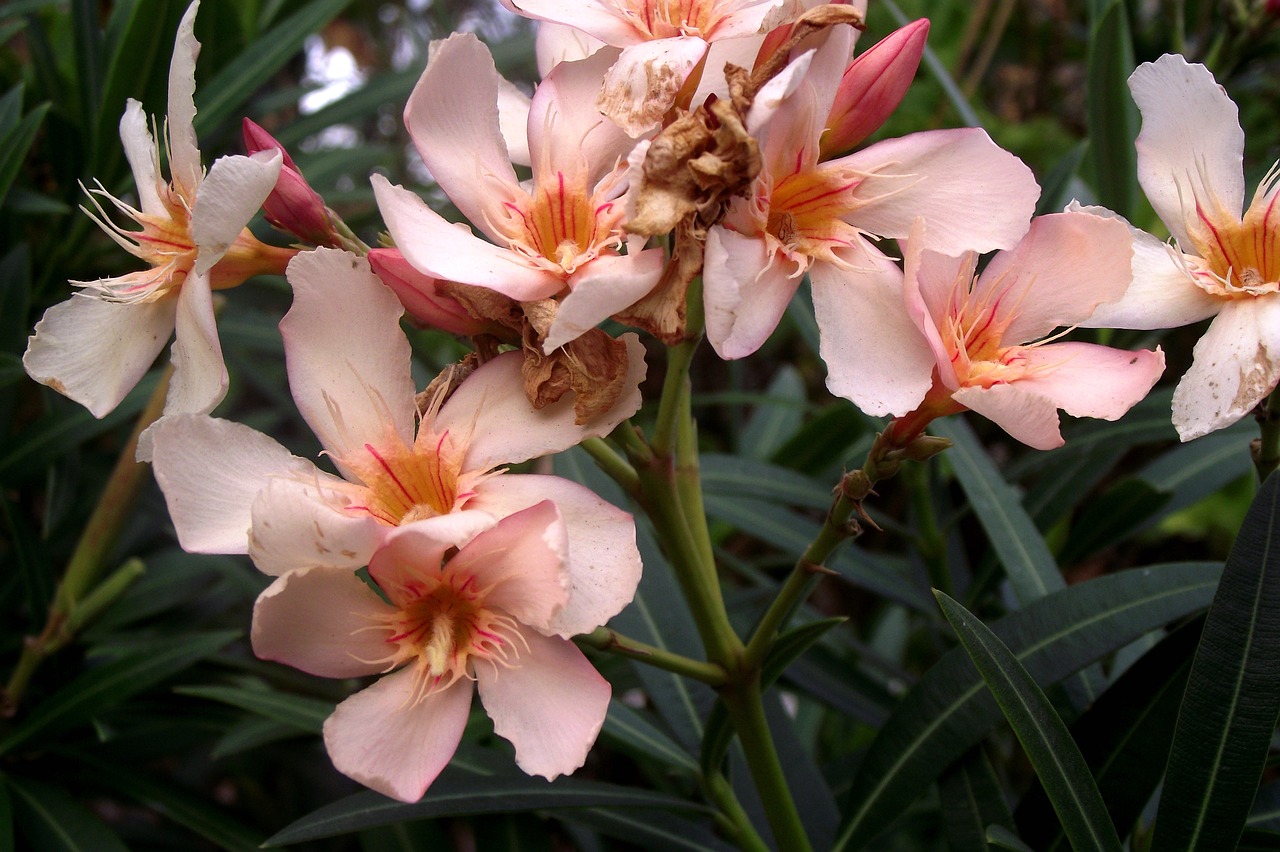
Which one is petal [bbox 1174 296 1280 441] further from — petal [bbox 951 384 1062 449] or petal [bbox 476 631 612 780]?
petal [bbox 476 631 612 780]

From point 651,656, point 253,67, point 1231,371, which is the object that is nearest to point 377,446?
point 651,656

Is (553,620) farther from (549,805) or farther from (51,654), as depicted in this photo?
(51,654)

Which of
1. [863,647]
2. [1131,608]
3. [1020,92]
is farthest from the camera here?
[1020,92]

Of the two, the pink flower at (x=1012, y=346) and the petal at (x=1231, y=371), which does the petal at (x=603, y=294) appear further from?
the petal at (x=1231, y=371)

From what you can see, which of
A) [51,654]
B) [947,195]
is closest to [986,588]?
[947,195]

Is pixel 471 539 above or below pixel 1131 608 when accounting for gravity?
above

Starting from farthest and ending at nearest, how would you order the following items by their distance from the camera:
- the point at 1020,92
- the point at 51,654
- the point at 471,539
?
the point at 1020,92 < the point at 51,654 < the point at 471,539

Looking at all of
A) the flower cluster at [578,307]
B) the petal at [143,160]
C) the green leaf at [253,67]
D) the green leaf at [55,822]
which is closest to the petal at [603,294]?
the flower cluster at [578,307]
